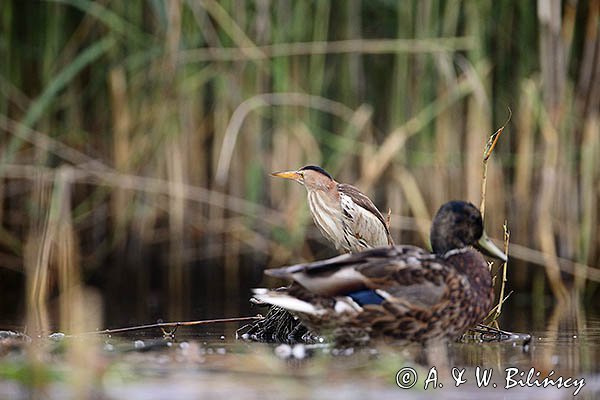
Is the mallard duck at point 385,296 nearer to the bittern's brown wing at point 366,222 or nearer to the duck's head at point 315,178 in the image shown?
the bittern's brown wing at point 366,222

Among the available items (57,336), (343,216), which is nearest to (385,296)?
(57,336)

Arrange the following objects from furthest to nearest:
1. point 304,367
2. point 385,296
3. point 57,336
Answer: point 57,336, point 385,296, point 304,367

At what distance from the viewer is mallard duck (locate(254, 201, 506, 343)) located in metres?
5.28

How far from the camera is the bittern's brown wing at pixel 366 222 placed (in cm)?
702

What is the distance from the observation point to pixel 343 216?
710 cm

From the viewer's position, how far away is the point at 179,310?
7961 mm

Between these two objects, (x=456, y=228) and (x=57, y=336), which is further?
(x=57, y=336)

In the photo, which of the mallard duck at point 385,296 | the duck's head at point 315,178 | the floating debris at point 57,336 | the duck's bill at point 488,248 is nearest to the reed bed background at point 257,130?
the duck's head at point 315,178

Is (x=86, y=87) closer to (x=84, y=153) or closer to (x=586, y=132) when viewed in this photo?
(x=84, y=153)

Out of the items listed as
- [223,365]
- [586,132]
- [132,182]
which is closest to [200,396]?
[223,365]

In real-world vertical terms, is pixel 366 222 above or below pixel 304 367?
above

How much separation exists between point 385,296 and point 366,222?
5.89 feet

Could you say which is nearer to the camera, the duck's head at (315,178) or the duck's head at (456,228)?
the duck's head at (456,228)

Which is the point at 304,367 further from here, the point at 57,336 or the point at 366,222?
the point at 366,222
